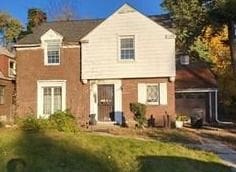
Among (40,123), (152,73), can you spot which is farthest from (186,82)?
(40,123)

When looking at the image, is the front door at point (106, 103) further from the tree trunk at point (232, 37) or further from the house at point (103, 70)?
the tree trunk at point (232, 37)

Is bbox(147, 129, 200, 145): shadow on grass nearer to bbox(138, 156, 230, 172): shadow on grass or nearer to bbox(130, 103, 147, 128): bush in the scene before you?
bbox(130, 103, 147, 128): bush

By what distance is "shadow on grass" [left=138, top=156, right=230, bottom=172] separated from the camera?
1302 centimetres

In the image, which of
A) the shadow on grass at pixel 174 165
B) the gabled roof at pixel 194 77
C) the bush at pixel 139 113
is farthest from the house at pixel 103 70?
the shadow on grass at pixel 174 165

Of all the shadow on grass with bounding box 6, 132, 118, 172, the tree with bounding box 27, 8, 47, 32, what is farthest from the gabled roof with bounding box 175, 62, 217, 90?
the shadow on grass with bounding box 6, 132, 118, 172

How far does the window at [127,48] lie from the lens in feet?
105

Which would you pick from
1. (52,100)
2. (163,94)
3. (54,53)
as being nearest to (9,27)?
(54,53)

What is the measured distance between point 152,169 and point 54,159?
2.47 m

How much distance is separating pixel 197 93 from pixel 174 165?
25457 mm

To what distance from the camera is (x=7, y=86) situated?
42469mm

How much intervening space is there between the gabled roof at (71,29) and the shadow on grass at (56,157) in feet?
63.2

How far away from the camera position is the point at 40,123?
19.5 m

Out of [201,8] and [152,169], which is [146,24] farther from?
[152,169]

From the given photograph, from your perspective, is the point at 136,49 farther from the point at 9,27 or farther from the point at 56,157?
the point at 9,27
